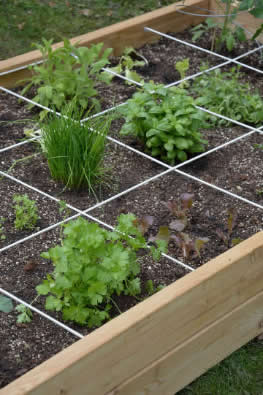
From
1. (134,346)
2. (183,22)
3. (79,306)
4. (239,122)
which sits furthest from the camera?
(183,22)

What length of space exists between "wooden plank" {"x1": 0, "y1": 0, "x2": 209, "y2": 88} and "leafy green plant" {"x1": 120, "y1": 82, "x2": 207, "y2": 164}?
68 cm

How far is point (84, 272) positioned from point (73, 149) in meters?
0.85

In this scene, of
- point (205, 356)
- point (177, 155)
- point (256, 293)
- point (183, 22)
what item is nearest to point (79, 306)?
point (205, 356)

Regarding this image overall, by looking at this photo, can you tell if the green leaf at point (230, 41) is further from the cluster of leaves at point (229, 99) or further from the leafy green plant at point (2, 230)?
the leafy green plant at point (2, 230)

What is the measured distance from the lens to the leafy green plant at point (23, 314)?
2781 millimetres

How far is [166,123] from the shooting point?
3631 mm

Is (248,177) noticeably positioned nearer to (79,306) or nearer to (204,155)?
(204,155)

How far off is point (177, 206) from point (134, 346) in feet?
3.05

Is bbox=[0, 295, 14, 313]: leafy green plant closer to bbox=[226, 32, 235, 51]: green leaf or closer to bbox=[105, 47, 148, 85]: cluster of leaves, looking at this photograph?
bbox=[105, 47, 148, 85]: cluster of leaves

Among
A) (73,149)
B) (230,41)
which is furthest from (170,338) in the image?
(230,41)

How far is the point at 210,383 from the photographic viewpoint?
2.98m

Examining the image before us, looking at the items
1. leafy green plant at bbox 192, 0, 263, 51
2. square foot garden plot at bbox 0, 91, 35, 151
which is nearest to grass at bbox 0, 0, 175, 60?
leafy green plant at bbox 192, 0, 263, 51

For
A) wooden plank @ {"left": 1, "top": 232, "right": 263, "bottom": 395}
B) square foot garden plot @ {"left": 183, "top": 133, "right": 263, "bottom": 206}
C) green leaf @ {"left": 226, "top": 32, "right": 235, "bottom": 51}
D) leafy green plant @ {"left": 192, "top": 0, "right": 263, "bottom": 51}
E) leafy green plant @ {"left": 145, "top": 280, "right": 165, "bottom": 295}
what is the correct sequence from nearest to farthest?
wooden plank @ {"left": 1, "top": 232, "right": 263, "bottom": 395} < leafy green plant @ {"left": 145, "top": 280, "right": 165, "bottom": 295} < square foot garden plot @ {"left": 183, "top": 133, "right": 263, "bottom": 206} < leafy green plant @ {"left": 192, "top": 0, "right": 263, "bottom": 51} < green leaf @ {"left": 226, "top": 32, "right": 235, "bottom": 51}

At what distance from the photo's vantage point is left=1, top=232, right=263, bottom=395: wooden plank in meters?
2.32
